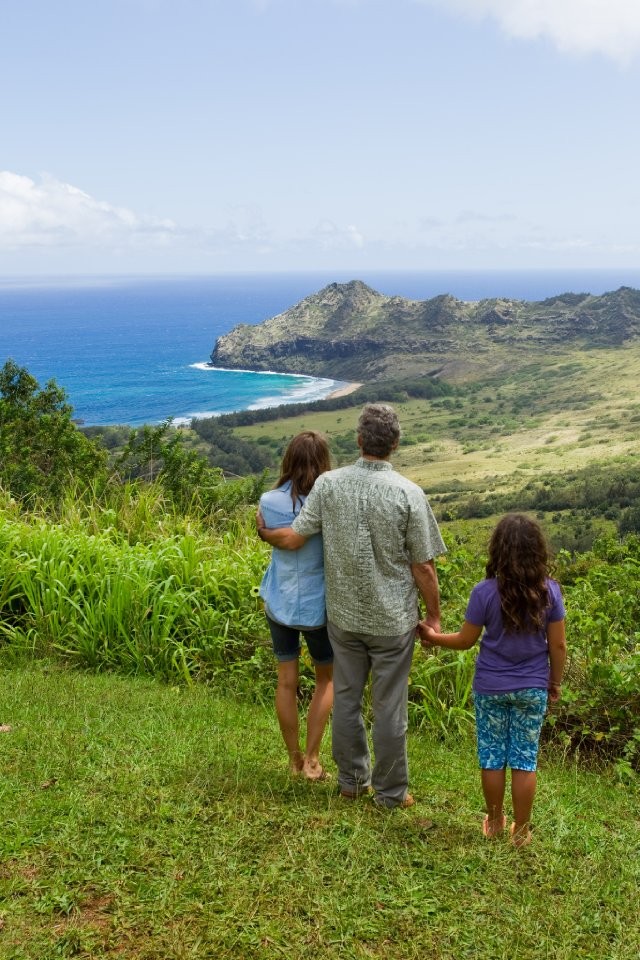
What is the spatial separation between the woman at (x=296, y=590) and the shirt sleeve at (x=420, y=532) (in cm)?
44

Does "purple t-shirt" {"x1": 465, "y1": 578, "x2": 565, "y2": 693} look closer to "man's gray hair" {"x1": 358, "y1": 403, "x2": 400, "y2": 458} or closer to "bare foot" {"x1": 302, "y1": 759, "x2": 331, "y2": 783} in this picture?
"man's gray hair" {"x1": 358, "y1": 403, "x2": 400, "y2": 458}

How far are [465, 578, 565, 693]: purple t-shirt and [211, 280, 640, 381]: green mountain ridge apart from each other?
157 meters

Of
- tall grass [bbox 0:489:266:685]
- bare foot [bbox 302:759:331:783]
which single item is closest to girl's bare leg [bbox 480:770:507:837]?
bare foot [bbox 302:759:331:783]

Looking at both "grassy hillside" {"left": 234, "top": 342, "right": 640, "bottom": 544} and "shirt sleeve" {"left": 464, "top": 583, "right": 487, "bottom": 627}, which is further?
"grassy hillside" {"left": 234, "top": 342, "right": 640, "bottom": 544}

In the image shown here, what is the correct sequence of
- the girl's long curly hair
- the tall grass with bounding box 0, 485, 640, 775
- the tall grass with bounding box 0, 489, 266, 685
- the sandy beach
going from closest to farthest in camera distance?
1. the girl's long curly hair
2. the tall grass with bounding box 0, 485, 640, 775
3. the tall grass with bounding box 0, 489, 266, 685
4. the sandy beach

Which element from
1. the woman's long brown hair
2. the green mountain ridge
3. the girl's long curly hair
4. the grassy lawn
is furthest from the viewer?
the green mountain ridge

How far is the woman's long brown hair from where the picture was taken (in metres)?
3.50

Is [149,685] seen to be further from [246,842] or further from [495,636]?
[495,636]

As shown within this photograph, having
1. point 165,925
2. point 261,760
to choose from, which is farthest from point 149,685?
point 165,925

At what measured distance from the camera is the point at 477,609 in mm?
3182

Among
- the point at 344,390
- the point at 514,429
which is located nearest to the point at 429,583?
the point at 514,429

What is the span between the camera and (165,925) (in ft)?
8.68

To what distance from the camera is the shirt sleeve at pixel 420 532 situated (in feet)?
10.5

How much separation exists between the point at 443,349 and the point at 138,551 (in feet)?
556
